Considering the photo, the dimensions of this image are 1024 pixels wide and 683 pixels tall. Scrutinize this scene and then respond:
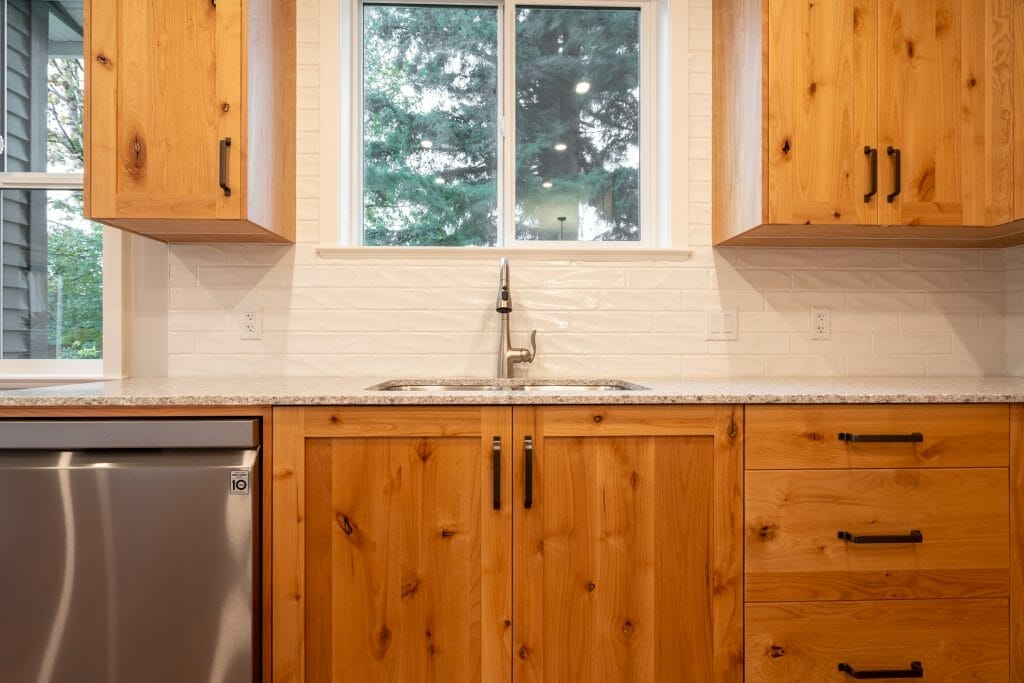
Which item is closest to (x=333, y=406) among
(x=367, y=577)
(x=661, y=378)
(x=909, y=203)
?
(x=367, y=577)

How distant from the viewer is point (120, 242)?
6.34 ft

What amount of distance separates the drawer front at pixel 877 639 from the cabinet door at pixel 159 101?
182cm

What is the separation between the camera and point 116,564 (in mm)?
1338

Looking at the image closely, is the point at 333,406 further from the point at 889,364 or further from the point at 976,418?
the point at 889,364

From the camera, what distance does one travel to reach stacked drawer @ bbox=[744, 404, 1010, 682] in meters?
1.43

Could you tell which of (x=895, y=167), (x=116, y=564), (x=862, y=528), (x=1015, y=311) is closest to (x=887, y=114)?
(x=895, y=167)

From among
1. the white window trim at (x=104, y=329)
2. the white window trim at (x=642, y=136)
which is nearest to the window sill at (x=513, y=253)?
the white window trim at (x=642, y=136)

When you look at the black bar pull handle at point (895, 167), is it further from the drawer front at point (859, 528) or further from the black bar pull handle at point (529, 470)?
the black bar pull handle at point (529, 470)

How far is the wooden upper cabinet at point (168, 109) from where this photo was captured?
156 cm

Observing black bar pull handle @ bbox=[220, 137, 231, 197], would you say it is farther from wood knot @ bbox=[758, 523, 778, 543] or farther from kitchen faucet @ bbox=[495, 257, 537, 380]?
wood knot @ bbox=[758, 523, 778, 543]

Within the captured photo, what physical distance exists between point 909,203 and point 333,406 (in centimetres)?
167

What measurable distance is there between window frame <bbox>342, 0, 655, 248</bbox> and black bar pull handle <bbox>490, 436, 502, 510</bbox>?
33.5 inches

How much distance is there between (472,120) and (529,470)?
1.33 m

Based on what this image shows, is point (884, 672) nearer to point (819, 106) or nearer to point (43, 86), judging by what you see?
point (819, 106)
